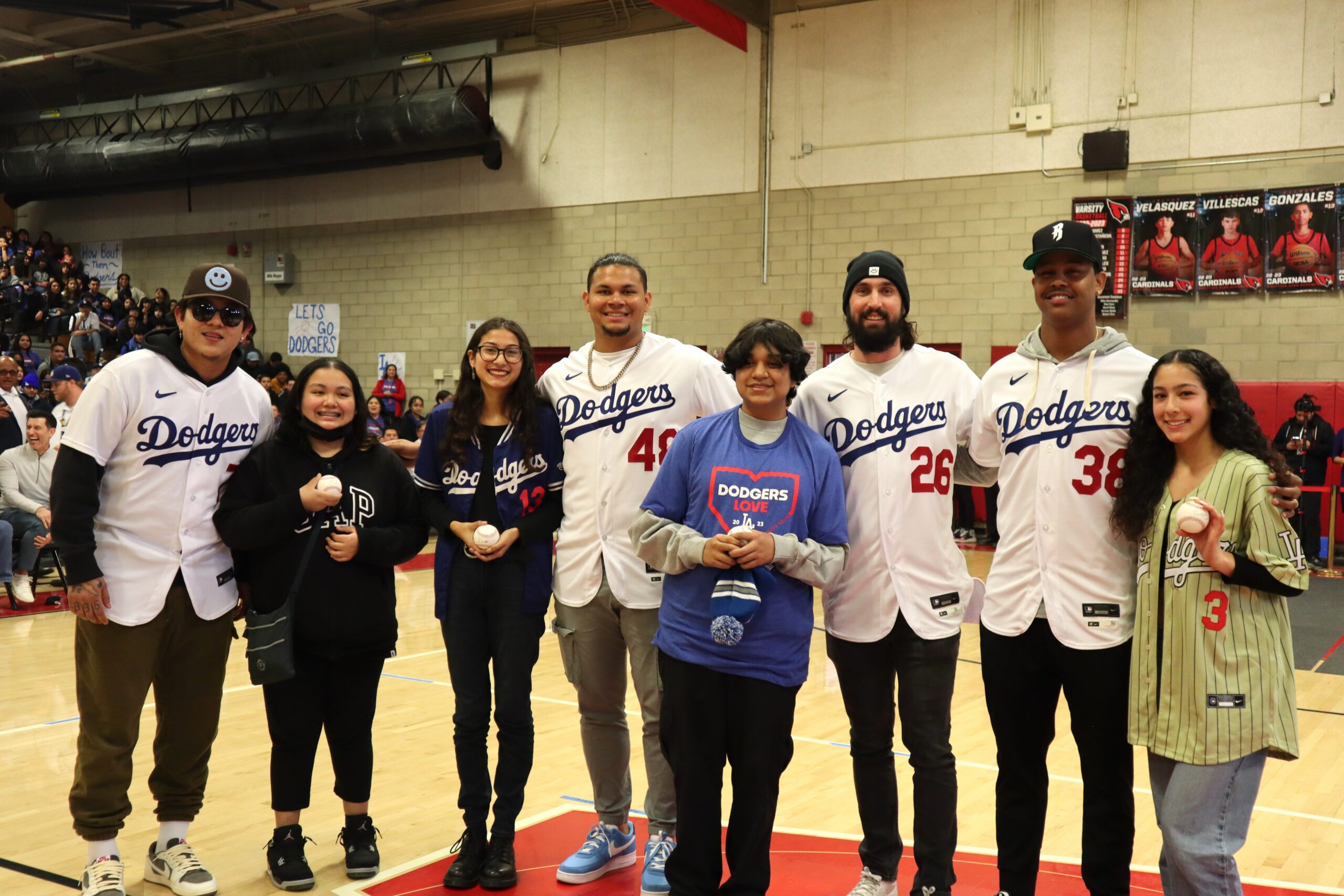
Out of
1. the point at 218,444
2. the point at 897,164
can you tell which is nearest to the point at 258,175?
the point at 897,164

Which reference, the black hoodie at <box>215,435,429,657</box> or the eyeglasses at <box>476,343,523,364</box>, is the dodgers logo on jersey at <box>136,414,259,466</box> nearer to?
the black hoodie at <box>215,435,429,657</box>

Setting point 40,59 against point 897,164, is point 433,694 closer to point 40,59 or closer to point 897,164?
point 897,164

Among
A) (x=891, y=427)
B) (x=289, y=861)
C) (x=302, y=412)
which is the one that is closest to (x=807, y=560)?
(x=891, y=427)

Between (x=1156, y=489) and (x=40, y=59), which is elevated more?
(x=40, y=59)

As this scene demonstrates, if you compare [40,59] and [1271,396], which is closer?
[1271,396]

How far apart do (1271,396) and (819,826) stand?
33.6 feet

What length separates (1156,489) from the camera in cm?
264

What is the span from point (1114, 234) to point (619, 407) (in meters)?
11.0

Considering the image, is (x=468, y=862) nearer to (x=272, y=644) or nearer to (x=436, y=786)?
(x=272, y=644)

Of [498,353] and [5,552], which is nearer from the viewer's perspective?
[498,353]

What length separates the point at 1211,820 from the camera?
2.41 m

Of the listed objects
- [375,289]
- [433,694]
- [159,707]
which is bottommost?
[433,694]

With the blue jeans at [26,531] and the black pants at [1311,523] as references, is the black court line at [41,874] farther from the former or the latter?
the black pants at [1311,523]

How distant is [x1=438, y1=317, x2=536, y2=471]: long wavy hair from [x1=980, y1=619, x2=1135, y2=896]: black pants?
1.49 m
